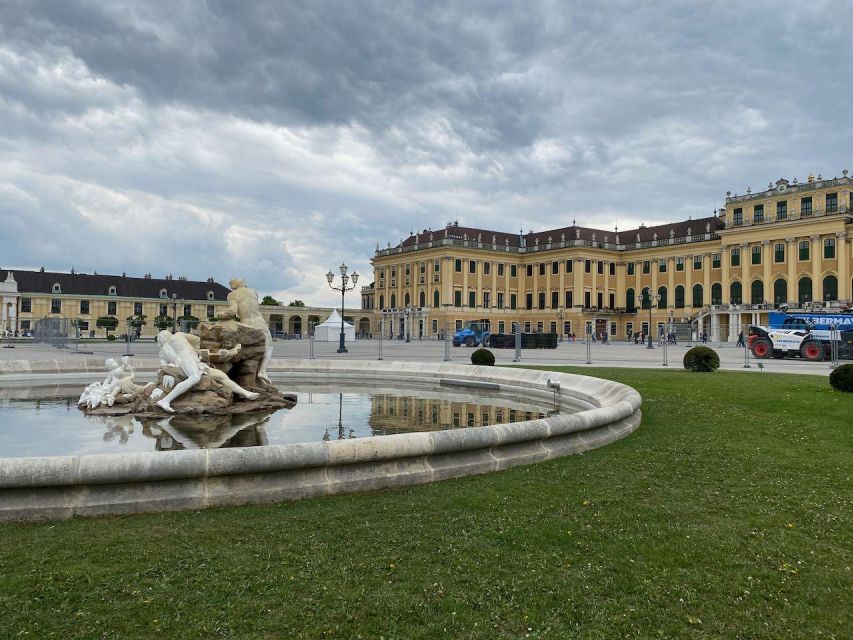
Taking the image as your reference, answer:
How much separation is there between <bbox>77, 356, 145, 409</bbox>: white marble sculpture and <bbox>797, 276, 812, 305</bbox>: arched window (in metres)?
69.2

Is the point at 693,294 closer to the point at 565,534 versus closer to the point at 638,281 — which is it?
the point at 638,281

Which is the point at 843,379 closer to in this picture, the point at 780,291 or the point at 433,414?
the point at 433,414

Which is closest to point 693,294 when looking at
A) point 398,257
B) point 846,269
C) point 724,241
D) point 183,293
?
point 724,241

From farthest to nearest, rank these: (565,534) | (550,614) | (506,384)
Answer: (506,384)
(565,534)
(550,614)

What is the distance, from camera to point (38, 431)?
7.97 metres

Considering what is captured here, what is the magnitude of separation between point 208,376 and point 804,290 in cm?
6954

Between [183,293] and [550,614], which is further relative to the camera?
[183,293]

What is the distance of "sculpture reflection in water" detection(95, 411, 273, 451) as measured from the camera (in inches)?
287

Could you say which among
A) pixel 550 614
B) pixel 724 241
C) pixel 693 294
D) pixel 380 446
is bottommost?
pixel 550 614

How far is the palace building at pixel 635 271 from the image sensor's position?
62.5 m

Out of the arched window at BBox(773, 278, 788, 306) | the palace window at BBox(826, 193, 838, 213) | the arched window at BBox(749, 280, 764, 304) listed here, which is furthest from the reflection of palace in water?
the arched window at BBox(749, 280, 764, 304)

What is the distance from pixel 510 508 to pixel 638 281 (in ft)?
267

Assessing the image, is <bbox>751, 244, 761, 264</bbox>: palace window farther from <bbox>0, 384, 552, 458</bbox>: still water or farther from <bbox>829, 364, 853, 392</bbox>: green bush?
A: <bbox>0, 384, 552, 458</bbox>: still water

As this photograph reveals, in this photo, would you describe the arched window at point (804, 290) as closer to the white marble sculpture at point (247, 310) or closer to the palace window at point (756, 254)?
the palace window at point (756, 254)
